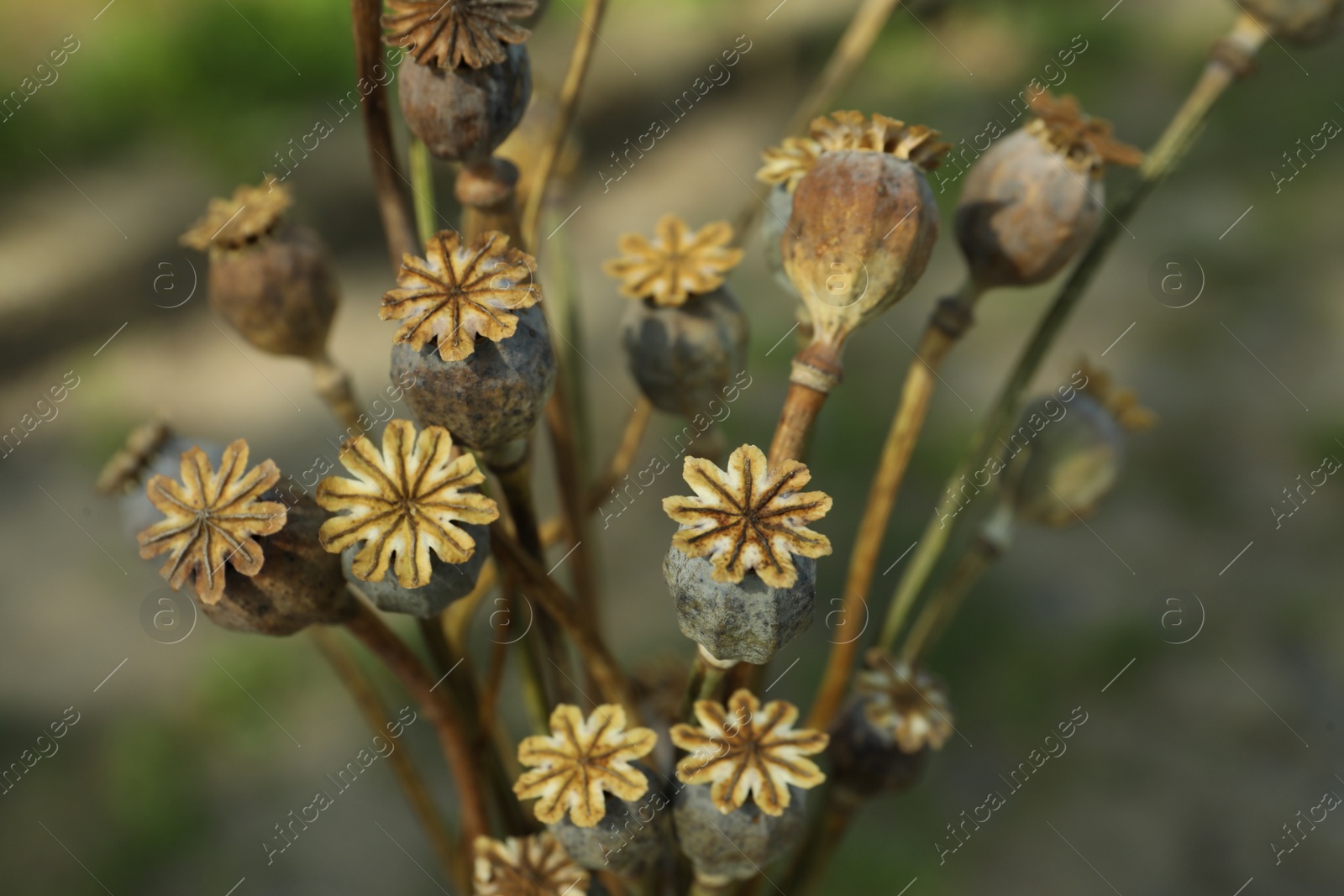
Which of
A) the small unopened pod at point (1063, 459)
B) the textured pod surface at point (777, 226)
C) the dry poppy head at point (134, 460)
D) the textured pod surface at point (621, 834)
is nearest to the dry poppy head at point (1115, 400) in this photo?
the small unopened pod at point (1063, 459)

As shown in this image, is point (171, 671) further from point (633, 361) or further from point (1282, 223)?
point (1282, 223)

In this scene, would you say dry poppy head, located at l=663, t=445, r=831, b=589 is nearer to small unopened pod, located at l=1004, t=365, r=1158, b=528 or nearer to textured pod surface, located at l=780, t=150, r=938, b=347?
textured pod surface, located at l=780, t=150, r=938, b=347

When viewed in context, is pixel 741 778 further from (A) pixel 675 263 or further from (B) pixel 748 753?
(A) pixel 675 263

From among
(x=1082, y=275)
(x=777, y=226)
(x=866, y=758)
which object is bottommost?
(x=866, y=758)

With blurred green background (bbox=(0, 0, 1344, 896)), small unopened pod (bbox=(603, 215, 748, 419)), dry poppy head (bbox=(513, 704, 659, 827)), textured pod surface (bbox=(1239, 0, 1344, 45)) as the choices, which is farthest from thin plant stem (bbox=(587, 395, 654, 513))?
blurred green background (bbox=(0, 0, 1344, 896))

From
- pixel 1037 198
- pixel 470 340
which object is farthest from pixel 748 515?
pixel 1037 198

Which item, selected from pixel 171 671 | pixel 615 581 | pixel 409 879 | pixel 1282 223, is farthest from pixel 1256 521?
pixel 171 671
